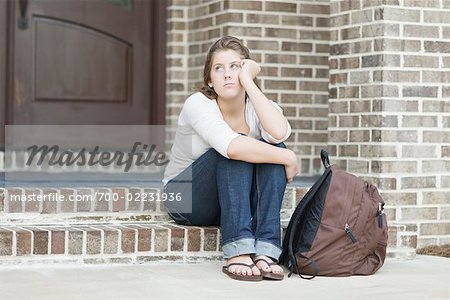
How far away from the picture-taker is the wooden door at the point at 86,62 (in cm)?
644

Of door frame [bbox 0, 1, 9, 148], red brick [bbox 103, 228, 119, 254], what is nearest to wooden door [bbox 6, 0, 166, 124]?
door frame [bbox 0, 1, 9, 148]

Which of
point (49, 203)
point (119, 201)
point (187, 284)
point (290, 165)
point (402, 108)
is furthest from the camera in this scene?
point (402, 108)

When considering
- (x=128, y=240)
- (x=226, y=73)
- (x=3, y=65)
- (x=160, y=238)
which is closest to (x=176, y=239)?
(x=160, y=238)

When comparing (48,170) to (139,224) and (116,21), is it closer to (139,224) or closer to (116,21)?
(116,21)

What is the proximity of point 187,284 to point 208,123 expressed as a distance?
0.71 meters

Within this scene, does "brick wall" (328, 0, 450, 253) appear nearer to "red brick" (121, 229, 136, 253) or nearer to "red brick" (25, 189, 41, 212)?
"red brick" (121, 229, 136, 253)

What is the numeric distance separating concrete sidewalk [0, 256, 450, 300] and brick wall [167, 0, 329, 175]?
1814 millimetres

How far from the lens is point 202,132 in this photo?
4391 mm

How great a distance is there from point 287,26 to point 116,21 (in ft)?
3.86

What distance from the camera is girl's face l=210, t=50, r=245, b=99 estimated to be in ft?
14.7

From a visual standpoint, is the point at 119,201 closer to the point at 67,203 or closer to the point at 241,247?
the point at 67,203

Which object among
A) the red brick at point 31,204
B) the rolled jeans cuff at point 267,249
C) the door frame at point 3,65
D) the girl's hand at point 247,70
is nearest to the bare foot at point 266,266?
the rolled jeans cuff at point 267,249

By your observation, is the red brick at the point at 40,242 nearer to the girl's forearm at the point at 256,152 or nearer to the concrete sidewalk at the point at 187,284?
the concrete sidewalk at the point at 187,284

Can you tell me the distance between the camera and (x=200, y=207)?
462 centimetres
